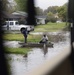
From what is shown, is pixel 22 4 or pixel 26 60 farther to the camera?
pixel 26 60

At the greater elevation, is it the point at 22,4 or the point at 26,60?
the point at 22,4

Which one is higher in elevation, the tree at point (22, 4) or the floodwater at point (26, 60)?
the tree at point (22, 4)

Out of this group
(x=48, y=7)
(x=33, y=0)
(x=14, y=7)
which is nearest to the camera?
(x=33, y=0)

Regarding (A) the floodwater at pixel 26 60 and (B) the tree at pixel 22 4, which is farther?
(A) the floodwater at pixel 26 60

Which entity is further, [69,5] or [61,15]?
[61,15]

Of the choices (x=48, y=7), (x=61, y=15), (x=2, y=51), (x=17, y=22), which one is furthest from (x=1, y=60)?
(x=61, y=15)

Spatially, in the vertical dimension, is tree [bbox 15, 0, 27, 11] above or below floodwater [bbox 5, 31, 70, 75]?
above

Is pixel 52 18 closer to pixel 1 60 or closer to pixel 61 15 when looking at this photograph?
pixel 61 15

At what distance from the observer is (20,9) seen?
2.72ft

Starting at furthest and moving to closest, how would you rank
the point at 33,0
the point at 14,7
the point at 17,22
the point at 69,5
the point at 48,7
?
the point at 69,5
the point at 48,7
the point at 17,22
the point at 14,7
the point at 33,0

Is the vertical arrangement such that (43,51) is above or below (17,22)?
below

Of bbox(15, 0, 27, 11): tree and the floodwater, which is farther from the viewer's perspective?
the floodwater

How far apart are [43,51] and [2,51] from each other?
2749 mm

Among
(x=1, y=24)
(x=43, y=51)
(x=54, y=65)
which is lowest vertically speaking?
(x=43, y=51)
